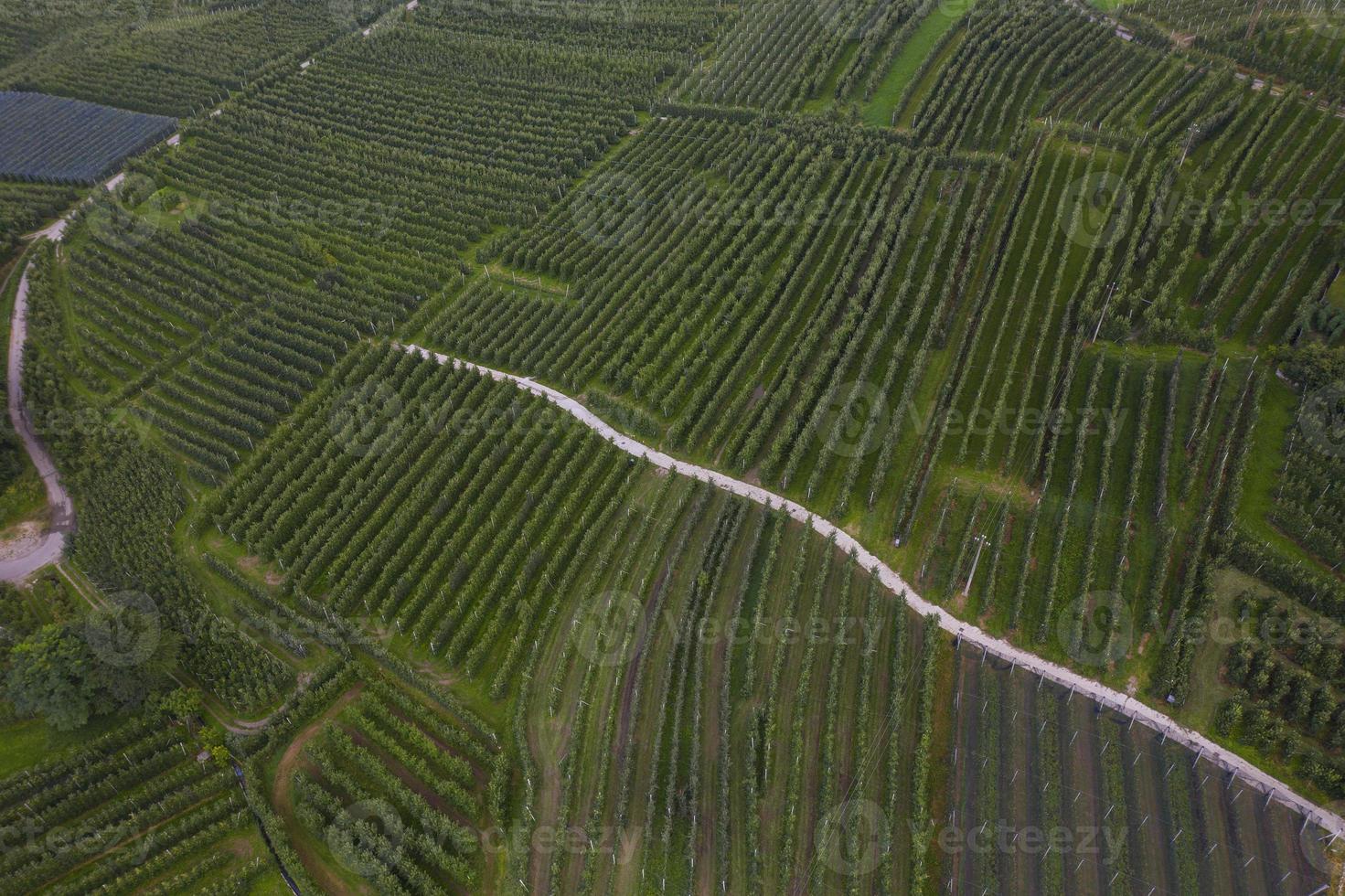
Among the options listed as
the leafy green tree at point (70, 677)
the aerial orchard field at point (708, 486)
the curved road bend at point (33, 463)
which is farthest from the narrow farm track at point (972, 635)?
the leafy green tree at point (70, 677)

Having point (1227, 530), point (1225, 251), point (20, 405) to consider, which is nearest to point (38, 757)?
point (20, 405)

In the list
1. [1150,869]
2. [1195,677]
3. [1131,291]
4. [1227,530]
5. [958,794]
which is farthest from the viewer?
[1131,291]

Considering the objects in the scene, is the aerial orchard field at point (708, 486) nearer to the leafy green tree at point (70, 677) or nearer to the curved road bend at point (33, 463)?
the leafy green tree at point (70, 677)

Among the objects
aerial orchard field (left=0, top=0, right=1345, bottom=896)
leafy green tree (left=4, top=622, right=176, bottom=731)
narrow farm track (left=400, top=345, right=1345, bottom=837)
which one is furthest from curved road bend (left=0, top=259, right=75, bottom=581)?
narrow farm track (left=400, top=345, right=1345, bottom=837)

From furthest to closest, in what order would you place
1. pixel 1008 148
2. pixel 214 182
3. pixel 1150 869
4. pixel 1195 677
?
pixel 214 182
pixel 1008 148
pixel 1195 677
pixel 1150 869

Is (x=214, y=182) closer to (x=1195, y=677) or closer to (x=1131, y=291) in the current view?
(x=1131, y=291)

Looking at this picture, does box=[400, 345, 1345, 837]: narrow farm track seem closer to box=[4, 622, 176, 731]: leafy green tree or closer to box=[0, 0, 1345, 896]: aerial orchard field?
box=[0, 0, 1345, 896]: aerial orchard field
